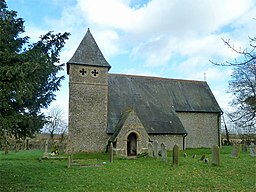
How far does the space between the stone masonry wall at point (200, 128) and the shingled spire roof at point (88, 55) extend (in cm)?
1023

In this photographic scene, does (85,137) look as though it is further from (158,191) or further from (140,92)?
(158,191)

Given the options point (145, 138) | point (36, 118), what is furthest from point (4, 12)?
point (145, 138)

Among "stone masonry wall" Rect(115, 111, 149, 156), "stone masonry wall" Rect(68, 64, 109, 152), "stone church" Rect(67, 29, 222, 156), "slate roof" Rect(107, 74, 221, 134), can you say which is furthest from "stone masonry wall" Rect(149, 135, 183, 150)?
"stone masonry wall" Rect(68, 64, 109, 152)

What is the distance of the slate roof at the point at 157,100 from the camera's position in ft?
82.6

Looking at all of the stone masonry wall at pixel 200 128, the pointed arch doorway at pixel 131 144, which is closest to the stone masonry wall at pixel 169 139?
the pointed arch doorway at pixel 131 144

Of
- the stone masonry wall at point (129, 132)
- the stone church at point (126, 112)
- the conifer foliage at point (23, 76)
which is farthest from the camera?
the stone church at point (126, 112)

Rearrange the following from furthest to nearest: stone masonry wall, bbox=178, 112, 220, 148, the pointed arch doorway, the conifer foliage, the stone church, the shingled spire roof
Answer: stone masonry wall, bbox=178, 112, 220, 148 → the shingled spire roof → the pointed arch doorway → the stone church → the conifer foliage

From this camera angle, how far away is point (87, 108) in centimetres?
2433

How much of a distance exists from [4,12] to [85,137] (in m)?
15.8

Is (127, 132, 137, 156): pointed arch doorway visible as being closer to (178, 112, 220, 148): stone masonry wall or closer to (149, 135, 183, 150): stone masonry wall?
(149, 135, 183, 150): stone masonry wall

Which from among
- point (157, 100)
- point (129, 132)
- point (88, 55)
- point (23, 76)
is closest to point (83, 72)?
point (88, 55)

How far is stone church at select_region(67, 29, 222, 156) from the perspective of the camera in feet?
76.6

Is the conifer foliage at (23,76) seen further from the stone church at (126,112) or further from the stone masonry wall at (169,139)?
the stone masonry wall at (169,139)

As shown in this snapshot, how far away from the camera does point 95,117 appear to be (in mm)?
24172
